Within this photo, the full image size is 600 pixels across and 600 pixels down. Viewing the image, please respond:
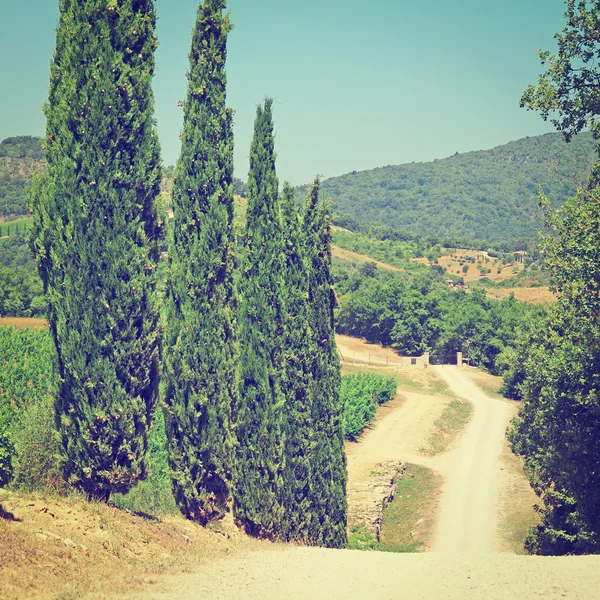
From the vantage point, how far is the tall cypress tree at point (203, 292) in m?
15.5

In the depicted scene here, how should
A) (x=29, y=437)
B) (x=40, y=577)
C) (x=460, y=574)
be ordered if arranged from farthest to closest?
1. (x=29, y=437)
2. (x=460, y=574)
3. (x=40, y=577)

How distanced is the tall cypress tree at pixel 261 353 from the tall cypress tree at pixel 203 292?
0.82m

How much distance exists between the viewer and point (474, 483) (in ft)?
94.7

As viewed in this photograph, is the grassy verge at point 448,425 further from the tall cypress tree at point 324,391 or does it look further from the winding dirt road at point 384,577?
the winding dirt road at point 384,577

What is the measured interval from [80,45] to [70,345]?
5624 mm

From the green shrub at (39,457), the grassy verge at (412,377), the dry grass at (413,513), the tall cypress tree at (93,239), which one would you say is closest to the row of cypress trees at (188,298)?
the tall cypress tree at (93,239)

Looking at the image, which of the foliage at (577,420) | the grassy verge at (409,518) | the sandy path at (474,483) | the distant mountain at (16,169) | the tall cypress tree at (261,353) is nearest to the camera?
the tall cypress tree at (261,353)

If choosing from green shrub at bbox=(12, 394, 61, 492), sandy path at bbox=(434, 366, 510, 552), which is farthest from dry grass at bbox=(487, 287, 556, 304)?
green shrub at bbox=(12, 394, 61, 492)

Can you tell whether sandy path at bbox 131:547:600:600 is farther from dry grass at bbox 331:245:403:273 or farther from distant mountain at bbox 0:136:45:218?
distant mountain at bbox 0:136:45:218

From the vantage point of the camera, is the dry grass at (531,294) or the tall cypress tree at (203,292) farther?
the dry grass at (531,294)

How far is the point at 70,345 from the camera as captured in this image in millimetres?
13273

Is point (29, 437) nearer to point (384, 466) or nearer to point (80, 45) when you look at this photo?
point (80, 45)

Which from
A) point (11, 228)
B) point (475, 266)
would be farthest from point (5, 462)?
point (475, 266)

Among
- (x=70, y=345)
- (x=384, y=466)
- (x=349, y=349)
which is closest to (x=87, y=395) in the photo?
(x=70, y=345)
